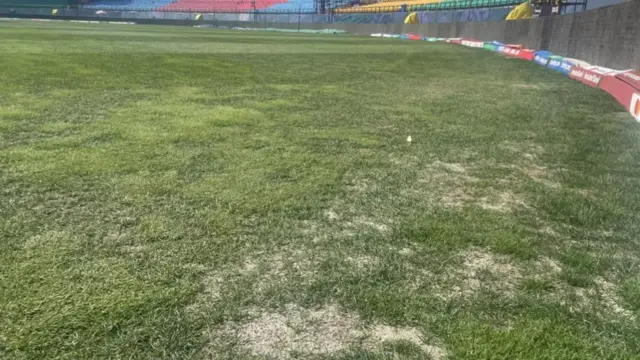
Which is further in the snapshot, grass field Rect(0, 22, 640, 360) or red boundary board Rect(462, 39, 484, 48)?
red boundary board Rect(462, 39, 484, 48)

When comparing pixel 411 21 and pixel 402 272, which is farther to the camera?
pixel 411 21

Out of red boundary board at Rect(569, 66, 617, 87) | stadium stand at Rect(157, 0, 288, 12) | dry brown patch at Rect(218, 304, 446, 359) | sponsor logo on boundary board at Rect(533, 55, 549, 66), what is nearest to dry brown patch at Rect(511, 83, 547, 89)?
red boundary board at Rect(569, 66, 617, 87)

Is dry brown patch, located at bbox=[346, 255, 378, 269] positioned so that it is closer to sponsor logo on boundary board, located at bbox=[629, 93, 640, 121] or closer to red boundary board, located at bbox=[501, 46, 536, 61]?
→ sponsor logo on boundary board, located at bbox=[629, 93, 640, 121]

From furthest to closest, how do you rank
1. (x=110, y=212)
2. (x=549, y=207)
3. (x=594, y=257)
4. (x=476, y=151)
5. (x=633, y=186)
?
(x=476, y=151) → (x=633, y=186) → (x=549, y=207) → (x=110, y=212) → (x=594, y=257)

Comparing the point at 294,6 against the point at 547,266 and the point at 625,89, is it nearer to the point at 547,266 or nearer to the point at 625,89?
the point at 625,89

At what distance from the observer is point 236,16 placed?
186 feet

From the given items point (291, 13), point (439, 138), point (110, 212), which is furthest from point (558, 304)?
point (291, 13)

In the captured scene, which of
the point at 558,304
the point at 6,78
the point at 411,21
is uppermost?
the point at 411,21

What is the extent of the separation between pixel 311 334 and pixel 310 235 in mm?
907

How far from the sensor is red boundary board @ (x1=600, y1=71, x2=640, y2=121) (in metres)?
6.36

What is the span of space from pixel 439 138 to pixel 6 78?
275 inches

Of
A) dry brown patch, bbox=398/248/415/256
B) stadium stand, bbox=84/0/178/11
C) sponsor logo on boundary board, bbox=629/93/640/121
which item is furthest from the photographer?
stadium stand, bbox=84/0/178/11

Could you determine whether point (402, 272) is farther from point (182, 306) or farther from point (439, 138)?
point (439, 138)

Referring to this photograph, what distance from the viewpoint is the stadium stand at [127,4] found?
6456cm
